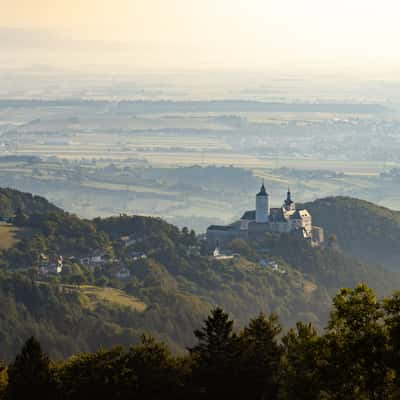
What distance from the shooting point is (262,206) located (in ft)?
392

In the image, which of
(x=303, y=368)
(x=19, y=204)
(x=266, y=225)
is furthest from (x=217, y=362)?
(x=19, y=204)

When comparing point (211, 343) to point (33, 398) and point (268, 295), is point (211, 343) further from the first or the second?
point (268, 295)

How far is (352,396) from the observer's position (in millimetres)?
31703

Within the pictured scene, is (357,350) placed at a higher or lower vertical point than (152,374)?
higher

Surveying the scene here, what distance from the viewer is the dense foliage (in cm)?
3247

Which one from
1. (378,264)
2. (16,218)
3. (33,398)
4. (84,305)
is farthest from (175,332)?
(33,398)

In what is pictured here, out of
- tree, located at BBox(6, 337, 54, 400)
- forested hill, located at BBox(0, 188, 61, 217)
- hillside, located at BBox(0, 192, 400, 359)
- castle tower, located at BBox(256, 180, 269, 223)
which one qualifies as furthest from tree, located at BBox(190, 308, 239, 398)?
forested hill, located at BBox(0, 188, 61, 217)

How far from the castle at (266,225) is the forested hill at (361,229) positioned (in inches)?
472

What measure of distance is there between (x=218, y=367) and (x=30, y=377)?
533cm

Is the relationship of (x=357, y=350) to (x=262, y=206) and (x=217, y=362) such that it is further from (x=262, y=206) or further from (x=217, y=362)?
(x=262, y=206)

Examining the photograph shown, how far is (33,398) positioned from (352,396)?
11298 mm

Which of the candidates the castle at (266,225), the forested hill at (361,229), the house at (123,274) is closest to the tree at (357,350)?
the house at (123,274)

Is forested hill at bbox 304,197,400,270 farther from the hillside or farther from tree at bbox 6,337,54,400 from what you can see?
tree at bbox 6,337,54,400

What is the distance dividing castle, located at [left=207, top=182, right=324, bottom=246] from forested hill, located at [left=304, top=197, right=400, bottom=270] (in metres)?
12.0
